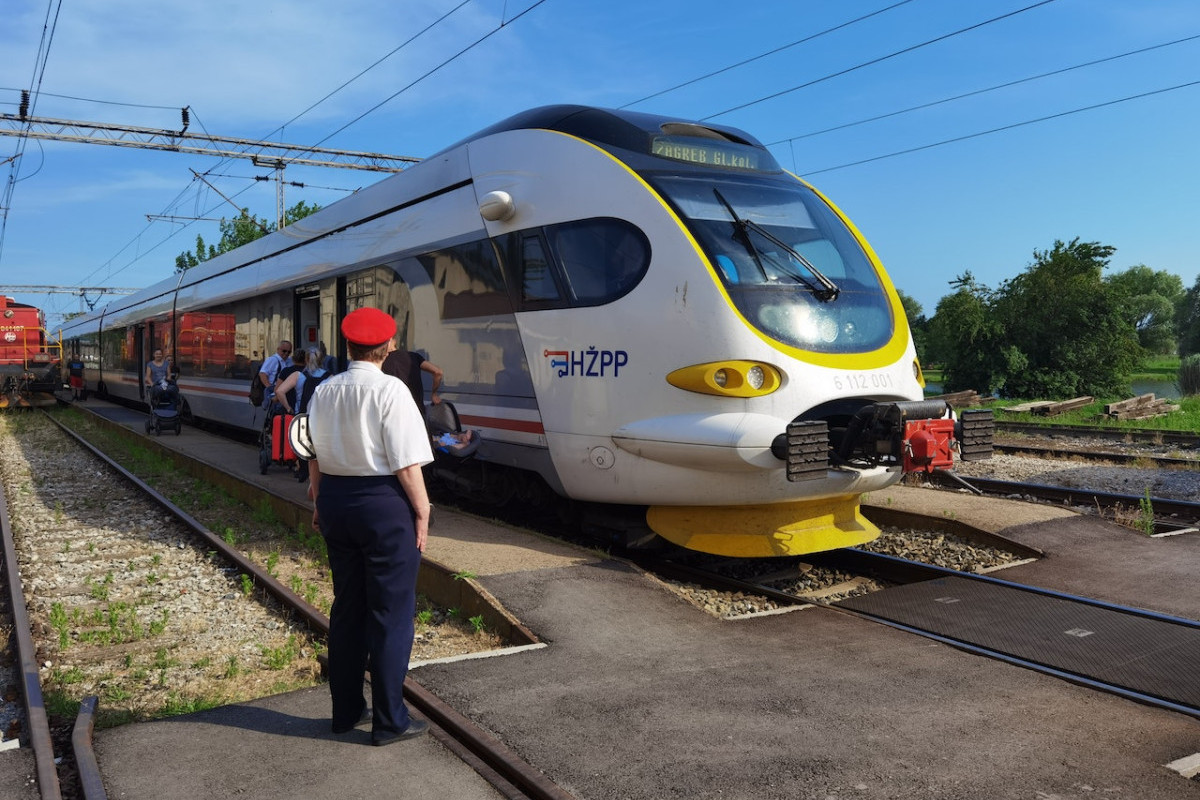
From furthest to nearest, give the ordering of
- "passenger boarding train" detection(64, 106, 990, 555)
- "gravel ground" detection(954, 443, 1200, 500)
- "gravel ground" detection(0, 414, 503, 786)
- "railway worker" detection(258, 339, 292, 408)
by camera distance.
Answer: "railway worker" detection(258, 339, 292, 408)
"gravel ground" detection(954, 443, 1200, 500)
"passenger boarding train" detection(64, 106, 990, 555)
"gravel ground" detection(0, 414, 503, 786)

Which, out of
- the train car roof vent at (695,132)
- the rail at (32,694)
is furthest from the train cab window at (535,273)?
the rail at (32,694)

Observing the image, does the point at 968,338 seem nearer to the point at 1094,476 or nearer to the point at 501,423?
the point at 1094,476

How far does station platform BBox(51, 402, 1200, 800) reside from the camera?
3.61 meters

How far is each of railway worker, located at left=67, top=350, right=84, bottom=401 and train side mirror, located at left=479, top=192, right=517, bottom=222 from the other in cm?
3204

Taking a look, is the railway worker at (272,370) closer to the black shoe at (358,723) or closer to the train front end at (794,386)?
the train front end at (794,386)

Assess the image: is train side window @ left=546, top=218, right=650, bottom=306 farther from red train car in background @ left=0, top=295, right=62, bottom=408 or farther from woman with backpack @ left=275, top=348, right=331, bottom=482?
red train car in background @ left=0, top=295, right=62, bottom=408

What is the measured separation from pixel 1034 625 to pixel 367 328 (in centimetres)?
408

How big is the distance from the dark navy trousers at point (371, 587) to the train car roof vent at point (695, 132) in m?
4.70

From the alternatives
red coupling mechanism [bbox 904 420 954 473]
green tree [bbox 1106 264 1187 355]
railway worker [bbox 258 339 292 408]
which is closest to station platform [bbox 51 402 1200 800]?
red coupling mechanism [bbox 904 420 954 473]

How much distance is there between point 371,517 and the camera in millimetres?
3938

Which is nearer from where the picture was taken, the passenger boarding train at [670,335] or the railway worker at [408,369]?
the passenger boarding train at [670,335]

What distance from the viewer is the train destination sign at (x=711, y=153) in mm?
7574

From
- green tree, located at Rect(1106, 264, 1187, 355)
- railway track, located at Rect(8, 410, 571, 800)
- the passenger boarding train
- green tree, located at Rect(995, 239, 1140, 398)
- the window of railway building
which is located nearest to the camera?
railway track, located at Rect(8, 410, 571, 800)

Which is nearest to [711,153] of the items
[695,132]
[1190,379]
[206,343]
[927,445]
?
[695,132]
